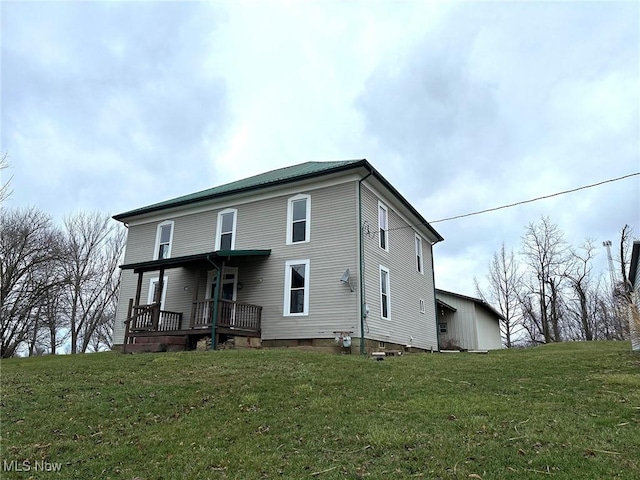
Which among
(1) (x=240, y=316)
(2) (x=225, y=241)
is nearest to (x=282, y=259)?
(1) (x=240, y=316)

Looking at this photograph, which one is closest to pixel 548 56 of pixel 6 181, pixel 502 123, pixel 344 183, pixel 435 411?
pixel 502 123

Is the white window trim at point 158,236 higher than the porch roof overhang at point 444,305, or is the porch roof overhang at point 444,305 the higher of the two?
the white window trim at point 158,236

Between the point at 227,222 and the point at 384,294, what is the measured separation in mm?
6399

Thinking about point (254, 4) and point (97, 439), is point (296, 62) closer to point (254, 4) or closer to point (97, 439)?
point (254, 4)

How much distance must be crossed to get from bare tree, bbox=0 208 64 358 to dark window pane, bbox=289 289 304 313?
2014 centimetres

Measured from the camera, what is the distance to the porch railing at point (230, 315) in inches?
519

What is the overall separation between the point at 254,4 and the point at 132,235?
448 inches

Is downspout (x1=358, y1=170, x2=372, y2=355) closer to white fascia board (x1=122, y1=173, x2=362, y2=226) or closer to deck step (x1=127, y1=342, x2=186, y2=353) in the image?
white fascia board (x1=122, y1=173, x2=362, y2=226)

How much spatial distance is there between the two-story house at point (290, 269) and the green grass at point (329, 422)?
400 cm

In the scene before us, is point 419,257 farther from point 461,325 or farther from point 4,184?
point 4,184

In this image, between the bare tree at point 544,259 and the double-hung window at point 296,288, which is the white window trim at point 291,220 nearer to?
the double-hung window at point 296,288

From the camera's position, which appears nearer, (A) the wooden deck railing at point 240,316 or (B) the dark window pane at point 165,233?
(A) the wooden deck railing at point 240,316
